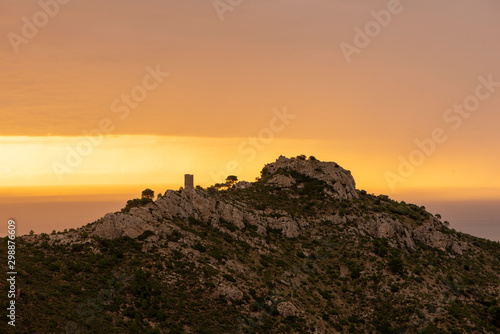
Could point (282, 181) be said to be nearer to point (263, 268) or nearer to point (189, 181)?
point (189, 181)

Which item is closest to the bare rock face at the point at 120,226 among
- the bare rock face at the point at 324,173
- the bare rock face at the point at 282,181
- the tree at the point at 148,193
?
the tree at the point at 148,193

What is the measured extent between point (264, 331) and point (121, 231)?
1362 inches

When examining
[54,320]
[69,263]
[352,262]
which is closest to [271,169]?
[352,262]

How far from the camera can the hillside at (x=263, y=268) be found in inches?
3681

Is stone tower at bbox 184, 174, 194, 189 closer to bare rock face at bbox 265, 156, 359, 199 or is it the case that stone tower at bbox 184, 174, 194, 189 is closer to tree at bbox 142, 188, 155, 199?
tree at bbox 142, 188, 155, 199

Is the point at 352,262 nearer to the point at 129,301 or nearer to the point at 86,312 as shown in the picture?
the point at 129,301

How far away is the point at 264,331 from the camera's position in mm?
100562

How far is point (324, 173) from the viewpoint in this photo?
544 feet

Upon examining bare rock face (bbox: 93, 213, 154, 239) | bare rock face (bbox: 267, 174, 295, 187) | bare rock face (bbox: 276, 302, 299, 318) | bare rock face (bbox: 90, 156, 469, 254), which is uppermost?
bare rock face (bbox: 267, 174, 295, 187)

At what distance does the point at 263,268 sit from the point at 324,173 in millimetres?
54635

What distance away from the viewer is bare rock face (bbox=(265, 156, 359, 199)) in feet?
528

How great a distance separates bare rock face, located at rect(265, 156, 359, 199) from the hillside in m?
0.60

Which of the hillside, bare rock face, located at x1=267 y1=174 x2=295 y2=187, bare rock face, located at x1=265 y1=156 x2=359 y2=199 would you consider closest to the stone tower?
the hillside

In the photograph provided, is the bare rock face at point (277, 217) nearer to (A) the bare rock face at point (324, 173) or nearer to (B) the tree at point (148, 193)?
(A) the bare rock face at point (324, 173)
